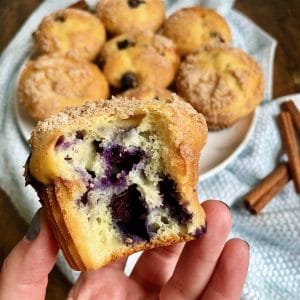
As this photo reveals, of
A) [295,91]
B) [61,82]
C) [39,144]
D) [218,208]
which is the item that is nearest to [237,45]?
[295,91]

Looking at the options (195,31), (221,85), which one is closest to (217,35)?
(195,31)

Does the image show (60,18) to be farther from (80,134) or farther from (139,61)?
(80,134)

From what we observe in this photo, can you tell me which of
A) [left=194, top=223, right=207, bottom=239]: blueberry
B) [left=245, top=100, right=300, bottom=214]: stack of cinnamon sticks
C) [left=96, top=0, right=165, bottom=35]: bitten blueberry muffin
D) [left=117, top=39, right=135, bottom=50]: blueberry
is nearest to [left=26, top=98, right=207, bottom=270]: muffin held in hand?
[left=194, top=223, right=207, bottom=239]: blueberry

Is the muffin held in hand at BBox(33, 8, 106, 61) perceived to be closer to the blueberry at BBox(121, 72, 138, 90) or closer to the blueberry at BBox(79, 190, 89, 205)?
the blueberry at BBox(121, 72, 138, 90)

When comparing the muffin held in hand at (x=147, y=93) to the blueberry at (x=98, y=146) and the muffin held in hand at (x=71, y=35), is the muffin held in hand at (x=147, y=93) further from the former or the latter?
the blueberry at (x=98, y=146)

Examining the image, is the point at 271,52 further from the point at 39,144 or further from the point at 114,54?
the point at 39,144

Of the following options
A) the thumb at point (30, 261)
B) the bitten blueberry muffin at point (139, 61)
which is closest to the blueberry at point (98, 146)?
the thumb at point (30, 261)
